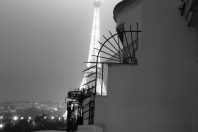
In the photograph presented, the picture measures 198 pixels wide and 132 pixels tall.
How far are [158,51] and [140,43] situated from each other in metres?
0.41

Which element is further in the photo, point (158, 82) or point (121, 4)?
point (121, 4)

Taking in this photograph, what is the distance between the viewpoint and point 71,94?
1370cm

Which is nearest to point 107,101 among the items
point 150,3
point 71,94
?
point 150,3

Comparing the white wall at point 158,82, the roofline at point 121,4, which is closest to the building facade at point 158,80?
the white wall at point 158,82

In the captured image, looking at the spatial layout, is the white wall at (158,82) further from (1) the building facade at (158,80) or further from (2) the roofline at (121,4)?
(2) the roofline at (121,4)

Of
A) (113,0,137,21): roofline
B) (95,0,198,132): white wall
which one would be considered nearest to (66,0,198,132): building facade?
(95,0,198,132): white wall

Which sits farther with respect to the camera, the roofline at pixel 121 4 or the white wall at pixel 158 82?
the roofline at pixel 121 4

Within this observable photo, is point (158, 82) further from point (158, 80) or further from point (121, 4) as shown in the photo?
point (121, 4)

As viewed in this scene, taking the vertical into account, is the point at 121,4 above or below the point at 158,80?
above

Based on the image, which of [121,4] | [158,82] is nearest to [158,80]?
[158,82]

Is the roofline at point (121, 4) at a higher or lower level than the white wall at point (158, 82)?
higher

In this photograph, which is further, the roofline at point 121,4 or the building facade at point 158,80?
the roofline at point 121,4

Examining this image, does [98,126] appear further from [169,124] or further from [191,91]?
[191,91]

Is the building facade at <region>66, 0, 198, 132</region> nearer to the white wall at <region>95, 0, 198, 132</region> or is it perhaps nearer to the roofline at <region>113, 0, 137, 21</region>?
the white wall at <region>95, 0, 198, 132</region>
